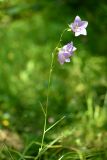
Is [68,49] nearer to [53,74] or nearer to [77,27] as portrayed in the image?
[77,27]

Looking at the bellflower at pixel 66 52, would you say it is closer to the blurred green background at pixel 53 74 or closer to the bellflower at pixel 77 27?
the bellflower at pixel 77 27

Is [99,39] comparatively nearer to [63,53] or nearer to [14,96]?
[14,96]

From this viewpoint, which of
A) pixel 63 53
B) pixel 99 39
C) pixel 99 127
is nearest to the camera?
pixel 63 53

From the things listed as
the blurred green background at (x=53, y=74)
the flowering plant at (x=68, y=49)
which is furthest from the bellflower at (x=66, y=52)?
the blurred green background at (x=53, y=74)

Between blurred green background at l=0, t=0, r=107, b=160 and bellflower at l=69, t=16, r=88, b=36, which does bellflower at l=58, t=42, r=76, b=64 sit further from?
blurred green background at l=0, t=0, r=107, b=160

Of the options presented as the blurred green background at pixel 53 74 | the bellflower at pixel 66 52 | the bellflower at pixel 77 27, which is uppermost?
the blurred green background at pixel 53 74

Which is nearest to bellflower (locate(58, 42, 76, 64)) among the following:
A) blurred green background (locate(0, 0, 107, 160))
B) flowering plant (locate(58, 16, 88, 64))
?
flowering plant (locate(58, 16, 88, 64))

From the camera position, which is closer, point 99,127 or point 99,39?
point 99,127

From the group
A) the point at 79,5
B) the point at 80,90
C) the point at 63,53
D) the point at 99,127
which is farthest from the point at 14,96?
the point at 63,53
